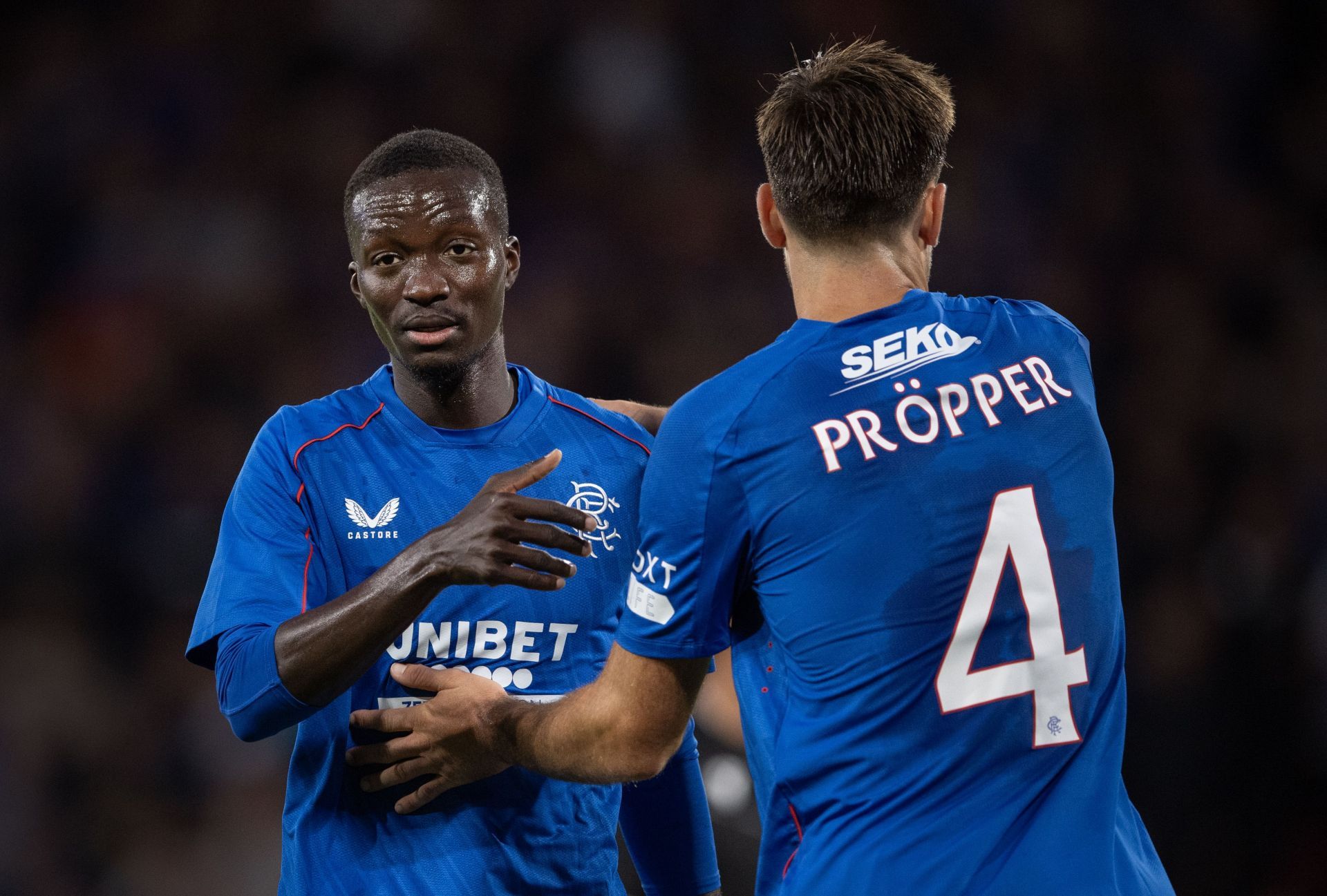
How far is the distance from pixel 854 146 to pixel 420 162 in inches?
46.0

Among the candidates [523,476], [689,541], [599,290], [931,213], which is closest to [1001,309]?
[931,213]

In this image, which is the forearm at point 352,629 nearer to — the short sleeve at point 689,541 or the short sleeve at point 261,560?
the short sleeve at point 261,560

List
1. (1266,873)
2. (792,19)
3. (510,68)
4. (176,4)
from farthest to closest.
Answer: (792,19)
(510,68)
(176,4)
(1266,873)

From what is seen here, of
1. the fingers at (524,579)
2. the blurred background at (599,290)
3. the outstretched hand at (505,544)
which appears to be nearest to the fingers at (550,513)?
the outstretched hand at (505,544)

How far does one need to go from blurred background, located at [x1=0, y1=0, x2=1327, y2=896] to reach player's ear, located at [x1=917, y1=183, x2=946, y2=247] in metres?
2.65

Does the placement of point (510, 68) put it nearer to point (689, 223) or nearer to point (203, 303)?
point (689, 223)

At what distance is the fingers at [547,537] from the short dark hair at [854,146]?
705mm

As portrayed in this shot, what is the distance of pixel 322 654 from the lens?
250 cm

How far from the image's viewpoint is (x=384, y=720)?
277 centimetres

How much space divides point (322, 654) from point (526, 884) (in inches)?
29.9

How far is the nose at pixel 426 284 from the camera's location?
295 centimetres

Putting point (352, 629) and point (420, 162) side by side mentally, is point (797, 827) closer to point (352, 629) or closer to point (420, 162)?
point (352, 629)

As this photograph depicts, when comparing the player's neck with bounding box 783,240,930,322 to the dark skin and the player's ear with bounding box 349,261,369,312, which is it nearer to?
the dark skin

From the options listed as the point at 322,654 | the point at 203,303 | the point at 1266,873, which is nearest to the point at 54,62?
the point at 203,303
